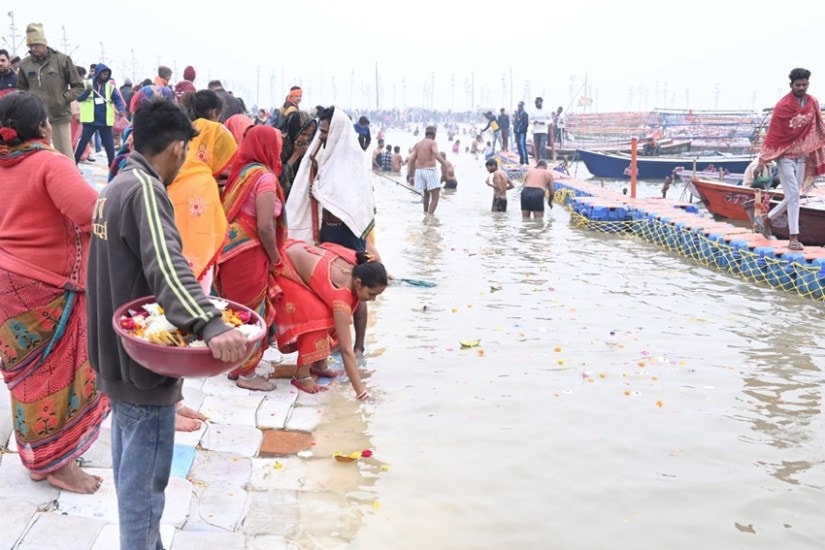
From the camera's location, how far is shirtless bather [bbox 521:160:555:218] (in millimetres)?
15656

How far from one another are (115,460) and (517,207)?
16.8 meters

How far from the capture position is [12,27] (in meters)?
53.9

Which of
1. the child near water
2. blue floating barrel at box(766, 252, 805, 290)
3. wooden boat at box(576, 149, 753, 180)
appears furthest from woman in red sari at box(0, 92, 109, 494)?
wooden boat at box(576, 149, 753, 180)

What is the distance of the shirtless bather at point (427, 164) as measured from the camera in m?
15.4

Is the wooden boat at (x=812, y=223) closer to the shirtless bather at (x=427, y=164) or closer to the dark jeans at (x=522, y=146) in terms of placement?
the shirtless bather at (x=427, y=164)

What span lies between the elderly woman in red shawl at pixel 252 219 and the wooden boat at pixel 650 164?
26.0 m

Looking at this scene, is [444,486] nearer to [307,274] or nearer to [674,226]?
[307,274]

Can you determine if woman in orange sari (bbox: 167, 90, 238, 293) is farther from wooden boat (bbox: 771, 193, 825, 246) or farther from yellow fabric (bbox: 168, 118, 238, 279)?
wooden boat (bbox: 771, 193, 825, 246)

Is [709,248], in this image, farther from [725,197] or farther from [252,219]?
[252,219]

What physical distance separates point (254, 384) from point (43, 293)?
223 cm

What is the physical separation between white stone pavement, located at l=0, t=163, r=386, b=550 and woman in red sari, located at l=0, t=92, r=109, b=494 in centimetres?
20

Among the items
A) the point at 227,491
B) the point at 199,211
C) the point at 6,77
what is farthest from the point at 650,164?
the point at 227,491

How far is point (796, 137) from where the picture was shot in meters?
8.98

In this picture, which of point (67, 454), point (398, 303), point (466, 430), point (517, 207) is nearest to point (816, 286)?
point (398, 303)
